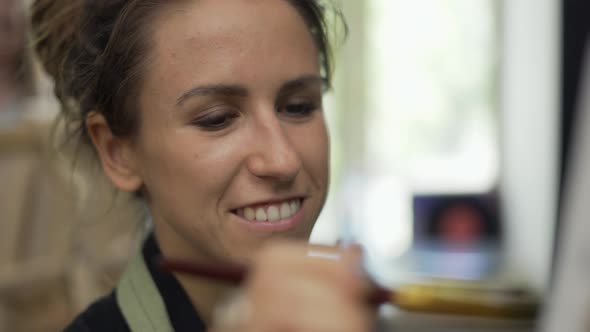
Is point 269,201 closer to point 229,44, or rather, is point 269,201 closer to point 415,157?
point 229,44

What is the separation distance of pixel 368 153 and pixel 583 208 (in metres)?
2.48

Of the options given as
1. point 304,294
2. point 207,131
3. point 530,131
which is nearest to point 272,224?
point 207,131

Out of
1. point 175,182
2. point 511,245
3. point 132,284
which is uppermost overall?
point 175,182

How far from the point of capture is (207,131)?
32.2 inches

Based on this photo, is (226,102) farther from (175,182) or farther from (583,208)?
(583,208)

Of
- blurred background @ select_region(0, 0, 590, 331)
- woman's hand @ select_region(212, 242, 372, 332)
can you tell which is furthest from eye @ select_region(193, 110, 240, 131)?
blurred background @ select_region(0, 0, 590, 331)

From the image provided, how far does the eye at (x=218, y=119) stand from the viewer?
81 centimetres

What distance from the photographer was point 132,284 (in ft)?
2.99

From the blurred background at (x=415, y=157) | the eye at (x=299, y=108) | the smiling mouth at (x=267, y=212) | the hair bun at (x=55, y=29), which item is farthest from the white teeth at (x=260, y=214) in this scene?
the blurred background at (x=415, y=157)

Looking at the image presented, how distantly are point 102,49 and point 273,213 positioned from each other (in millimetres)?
298

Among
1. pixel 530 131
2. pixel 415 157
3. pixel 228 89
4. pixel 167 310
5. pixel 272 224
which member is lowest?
pixel 415 157

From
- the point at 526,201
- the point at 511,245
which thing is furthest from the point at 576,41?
the point at 511,245

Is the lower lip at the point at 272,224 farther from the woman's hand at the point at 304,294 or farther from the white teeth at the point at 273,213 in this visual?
the woman's hand at the point at 304,294

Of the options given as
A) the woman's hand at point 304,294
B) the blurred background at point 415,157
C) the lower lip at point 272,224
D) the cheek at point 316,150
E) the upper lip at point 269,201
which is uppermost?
the woman's hand at point 304,294
